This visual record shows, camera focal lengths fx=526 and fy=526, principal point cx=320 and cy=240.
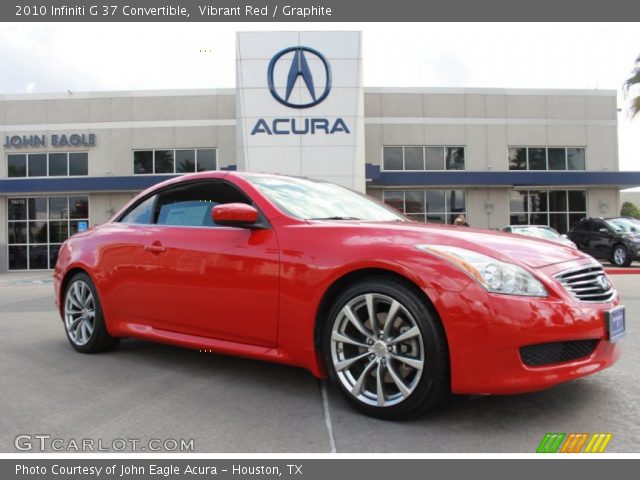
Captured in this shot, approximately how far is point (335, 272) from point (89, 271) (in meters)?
2.74

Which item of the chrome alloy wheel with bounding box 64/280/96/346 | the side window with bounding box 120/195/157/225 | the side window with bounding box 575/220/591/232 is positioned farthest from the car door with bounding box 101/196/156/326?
the side window with bounding box 575/220/591/232

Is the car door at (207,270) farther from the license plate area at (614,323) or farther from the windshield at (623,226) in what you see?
the windshield at (623,226)

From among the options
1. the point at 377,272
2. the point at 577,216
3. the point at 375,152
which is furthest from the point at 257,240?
the point at 577,216

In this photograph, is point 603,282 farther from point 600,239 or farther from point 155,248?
point 600,239

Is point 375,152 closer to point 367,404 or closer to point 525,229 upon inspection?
point 525,229

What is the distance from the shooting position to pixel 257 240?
351 cm

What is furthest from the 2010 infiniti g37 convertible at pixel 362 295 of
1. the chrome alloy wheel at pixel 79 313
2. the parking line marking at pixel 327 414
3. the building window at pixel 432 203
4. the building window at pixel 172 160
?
the building window at pixel 172 160

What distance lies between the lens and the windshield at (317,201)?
3.70 meters

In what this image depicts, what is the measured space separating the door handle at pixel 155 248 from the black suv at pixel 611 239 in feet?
51.8

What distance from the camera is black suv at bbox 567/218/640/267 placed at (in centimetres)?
1595

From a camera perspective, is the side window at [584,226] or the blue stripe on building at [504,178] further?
the blue stripe on building at [504,178]

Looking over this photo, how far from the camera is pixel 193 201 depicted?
13.8 feet

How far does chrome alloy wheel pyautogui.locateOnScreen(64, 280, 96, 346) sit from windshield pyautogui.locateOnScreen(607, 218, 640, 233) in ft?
54.0

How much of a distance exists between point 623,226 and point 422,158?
9670 millimetres
